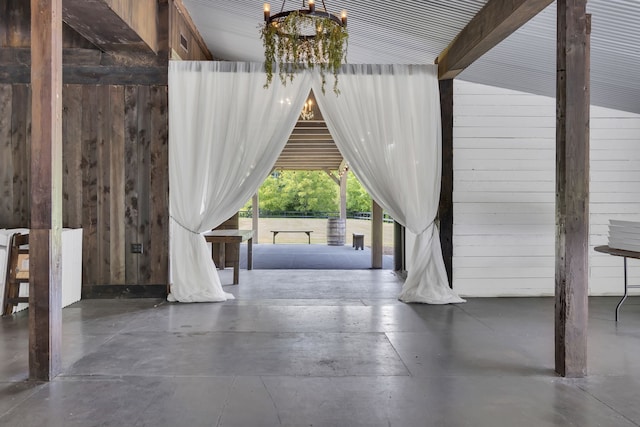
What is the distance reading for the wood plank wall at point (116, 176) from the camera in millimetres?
5414

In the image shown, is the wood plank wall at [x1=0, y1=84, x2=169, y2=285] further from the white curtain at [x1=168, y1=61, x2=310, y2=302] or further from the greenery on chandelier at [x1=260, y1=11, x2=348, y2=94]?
the greenery on chandelier at [x1=260, y1=11, x2=348, y2=94]

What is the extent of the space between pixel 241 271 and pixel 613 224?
5467 millimetres

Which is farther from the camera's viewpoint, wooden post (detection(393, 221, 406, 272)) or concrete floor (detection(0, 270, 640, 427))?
wooden post (detection(393, 221, 406, 272))

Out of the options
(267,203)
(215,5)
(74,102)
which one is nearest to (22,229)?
(74,102)

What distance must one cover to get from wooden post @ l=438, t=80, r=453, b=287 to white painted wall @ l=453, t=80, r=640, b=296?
0.10 m

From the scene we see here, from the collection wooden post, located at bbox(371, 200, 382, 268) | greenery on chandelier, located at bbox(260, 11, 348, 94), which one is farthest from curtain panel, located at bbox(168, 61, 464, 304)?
wooden post, located at bbox(371, 200, 382, 268)

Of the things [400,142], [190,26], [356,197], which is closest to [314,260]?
[400,142]

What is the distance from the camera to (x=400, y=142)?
5.38 meters

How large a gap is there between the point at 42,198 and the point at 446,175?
4.23 meters

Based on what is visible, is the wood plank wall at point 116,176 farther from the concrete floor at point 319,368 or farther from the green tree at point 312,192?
the green tree at point 312,192

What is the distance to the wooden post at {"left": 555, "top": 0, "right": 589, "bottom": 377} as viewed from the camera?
297 centimetres

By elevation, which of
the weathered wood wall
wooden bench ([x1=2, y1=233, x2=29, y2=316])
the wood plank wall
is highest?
the weathered wood wall

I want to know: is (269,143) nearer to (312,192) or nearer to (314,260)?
(314,260)

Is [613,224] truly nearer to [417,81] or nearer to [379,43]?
[417,81]
